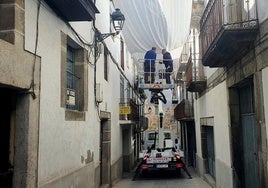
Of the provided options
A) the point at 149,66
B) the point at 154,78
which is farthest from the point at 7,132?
the point at 154,78

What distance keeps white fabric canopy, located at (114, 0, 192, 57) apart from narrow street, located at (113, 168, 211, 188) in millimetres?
4976

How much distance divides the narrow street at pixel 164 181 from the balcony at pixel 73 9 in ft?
23.5

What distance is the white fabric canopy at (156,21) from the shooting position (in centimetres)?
1041

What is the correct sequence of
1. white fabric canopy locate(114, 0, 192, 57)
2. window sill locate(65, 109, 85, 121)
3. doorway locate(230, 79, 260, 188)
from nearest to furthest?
window sill locate(65, 109, 85, 121), doorway locate(230, 79, 260, 188), white fabric canopy locate(114, 0, 192, 57)

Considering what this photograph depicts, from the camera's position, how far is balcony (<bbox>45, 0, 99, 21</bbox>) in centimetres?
530

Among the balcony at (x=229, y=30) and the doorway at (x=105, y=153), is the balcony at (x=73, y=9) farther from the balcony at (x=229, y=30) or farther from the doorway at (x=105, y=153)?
the doorway at (x=105, y=153)

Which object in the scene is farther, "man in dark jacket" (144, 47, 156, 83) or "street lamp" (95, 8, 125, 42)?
"man in dark jacket" (144, 47, 156, 83)

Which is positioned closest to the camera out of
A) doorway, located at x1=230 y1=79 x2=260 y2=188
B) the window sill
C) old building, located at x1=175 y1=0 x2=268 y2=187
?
old building, located at x1=175 y1=0 x2=268 y2=187

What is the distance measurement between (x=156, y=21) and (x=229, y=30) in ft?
18.9

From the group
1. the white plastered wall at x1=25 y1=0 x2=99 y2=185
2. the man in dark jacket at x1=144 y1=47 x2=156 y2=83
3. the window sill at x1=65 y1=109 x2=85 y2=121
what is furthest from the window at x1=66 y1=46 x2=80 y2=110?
the man in dark jacket at x1=144 y1=47 x2=156 y2=83

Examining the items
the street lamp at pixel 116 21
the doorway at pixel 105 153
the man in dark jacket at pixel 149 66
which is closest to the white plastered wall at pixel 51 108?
the street lamp at pixel 116 21

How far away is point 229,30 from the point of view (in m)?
5.51

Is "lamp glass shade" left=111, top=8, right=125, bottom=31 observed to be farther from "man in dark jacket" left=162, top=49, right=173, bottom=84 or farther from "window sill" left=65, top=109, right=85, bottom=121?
"man in dark jacket" left=162, top=49, right=173, bottom=84

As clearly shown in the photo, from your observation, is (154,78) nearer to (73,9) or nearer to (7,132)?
(73,9)
